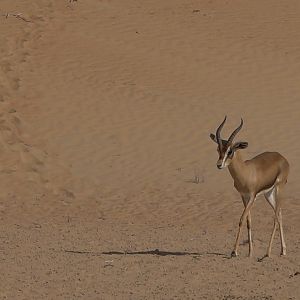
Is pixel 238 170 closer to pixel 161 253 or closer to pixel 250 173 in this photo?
pixel 250 173

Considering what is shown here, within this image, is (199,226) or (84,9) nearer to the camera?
(199,226)

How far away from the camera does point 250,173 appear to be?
10086mm

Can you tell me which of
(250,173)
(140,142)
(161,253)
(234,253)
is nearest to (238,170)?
(250,173)

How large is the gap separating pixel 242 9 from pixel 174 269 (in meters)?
17.4

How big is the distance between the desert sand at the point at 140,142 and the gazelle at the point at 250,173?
673 mm

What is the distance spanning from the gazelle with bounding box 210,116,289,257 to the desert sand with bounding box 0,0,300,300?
673mm

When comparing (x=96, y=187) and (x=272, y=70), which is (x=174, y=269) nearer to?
(x=96, y=187)

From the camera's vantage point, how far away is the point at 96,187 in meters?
15.5

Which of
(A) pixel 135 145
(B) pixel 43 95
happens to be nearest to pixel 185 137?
(A) pixel 135 145

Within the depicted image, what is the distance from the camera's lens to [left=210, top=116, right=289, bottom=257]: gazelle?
9883mm

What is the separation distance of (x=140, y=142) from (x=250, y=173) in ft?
25.6

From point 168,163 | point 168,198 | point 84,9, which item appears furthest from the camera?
point 84,9

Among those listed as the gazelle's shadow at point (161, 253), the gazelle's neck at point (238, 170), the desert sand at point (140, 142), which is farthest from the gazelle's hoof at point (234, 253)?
the gazelle's neck at point (238, 170)

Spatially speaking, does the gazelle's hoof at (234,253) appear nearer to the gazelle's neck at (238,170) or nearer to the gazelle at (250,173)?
the gazelle at (250,173)
